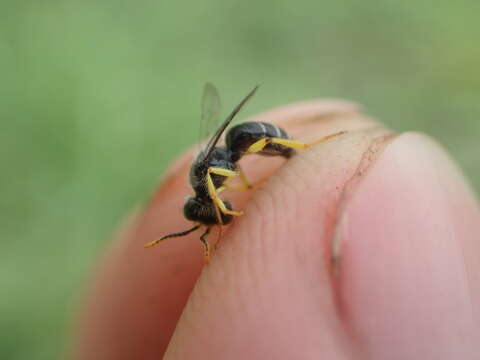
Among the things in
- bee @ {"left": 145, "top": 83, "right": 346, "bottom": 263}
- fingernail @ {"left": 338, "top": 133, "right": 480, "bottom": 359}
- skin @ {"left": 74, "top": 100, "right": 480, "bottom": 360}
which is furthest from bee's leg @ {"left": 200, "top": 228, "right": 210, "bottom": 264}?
fingernail @ {"left": 338, "top": 133, "right": 480, "bottom": 359}

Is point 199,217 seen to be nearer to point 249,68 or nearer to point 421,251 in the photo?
point 421,251

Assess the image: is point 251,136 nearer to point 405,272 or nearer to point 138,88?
point 405,272

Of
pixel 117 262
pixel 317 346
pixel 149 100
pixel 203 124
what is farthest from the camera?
pixel 149 100

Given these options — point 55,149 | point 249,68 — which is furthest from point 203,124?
point 249,68

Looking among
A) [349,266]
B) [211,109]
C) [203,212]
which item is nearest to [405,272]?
[349,266]

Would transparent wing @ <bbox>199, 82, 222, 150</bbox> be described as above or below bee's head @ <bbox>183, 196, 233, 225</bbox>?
above

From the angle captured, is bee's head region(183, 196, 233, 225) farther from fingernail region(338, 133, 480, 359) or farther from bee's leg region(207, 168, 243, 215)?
fingernail region(338, 133, 480, 359)

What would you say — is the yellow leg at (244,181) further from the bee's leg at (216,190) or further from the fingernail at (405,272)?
the fingernail at (405,272)
